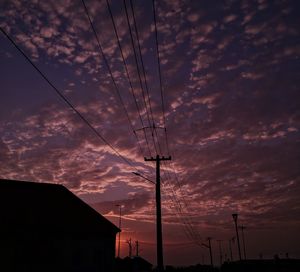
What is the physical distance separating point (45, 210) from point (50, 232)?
308 cm

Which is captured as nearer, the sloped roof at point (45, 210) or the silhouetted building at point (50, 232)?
the silhouetted building at point (50, 232)

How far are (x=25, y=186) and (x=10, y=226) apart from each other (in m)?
7.56

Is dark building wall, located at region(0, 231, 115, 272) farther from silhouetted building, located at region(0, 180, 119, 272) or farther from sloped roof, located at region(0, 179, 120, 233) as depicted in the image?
sloped roof, located at region(0, 179, 120, 233)

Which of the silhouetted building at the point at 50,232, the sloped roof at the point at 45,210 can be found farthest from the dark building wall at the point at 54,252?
the sloped roof at the point at 45,210

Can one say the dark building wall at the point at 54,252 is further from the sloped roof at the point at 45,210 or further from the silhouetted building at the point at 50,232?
the sloped roof at the point at 45,210

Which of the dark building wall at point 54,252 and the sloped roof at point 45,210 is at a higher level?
the sloped roof at point 45,210

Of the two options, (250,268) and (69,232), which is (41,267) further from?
(250,268)

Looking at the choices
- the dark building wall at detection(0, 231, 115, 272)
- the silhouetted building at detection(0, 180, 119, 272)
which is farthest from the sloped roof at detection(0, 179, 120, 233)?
the dark building wall at detection(0, 231, 115, 272)

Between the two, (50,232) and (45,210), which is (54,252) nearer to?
(50,232)

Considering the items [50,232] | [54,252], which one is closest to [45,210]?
[50,232]

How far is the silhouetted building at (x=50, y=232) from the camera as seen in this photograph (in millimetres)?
25109

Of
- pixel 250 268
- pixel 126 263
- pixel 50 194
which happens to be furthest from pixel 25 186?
pixel 250 268

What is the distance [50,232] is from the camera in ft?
89.2

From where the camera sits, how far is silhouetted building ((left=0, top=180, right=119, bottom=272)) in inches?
989
